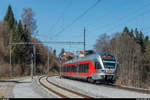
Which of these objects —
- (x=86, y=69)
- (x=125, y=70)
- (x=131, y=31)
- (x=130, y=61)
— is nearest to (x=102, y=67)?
(x=86, y=69)

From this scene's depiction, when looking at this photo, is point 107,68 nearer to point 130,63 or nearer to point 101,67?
point 101,67

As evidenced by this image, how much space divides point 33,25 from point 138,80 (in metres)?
36.5

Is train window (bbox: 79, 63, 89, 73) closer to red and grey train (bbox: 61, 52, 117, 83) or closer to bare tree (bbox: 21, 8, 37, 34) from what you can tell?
red and grey train (bbox: 61, 52, 117, 83)

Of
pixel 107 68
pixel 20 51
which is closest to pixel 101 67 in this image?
pixel 107 68

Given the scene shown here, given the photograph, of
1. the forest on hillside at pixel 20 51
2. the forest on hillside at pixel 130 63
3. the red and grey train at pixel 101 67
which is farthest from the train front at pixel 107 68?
the forest on hillside at pixel 20 51

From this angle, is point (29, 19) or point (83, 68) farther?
point (29, 19)

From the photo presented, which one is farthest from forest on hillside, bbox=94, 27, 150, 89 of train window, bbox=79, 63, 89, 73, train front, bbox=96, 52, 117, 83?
train front, bbox=96, 52, 117, 83

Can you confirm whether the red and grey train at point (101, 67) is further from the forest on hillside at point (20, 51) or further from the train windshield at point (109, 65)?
the forest on hillside at point (20, 51)

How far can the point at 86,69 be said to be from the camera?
25000 mm

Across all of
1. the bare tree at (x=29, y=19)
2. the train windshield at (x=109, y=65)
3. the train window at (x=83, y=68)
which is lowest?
the train window at (x=83, y=68)

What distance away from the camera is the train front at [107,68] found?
2117 centimetres

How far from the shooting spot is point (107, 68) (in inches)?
840

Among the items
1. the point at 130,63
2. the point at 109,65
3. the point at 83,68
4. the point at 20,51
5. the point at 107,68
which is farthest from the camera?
the point at 20,51

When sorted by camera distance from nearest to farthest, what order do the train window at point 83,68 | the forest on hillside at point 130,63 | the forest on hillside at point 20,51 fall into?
1. the train window at point 83,68
2. the forest on hillside at point 130,63
3. the forest on hillside at point 20,51
